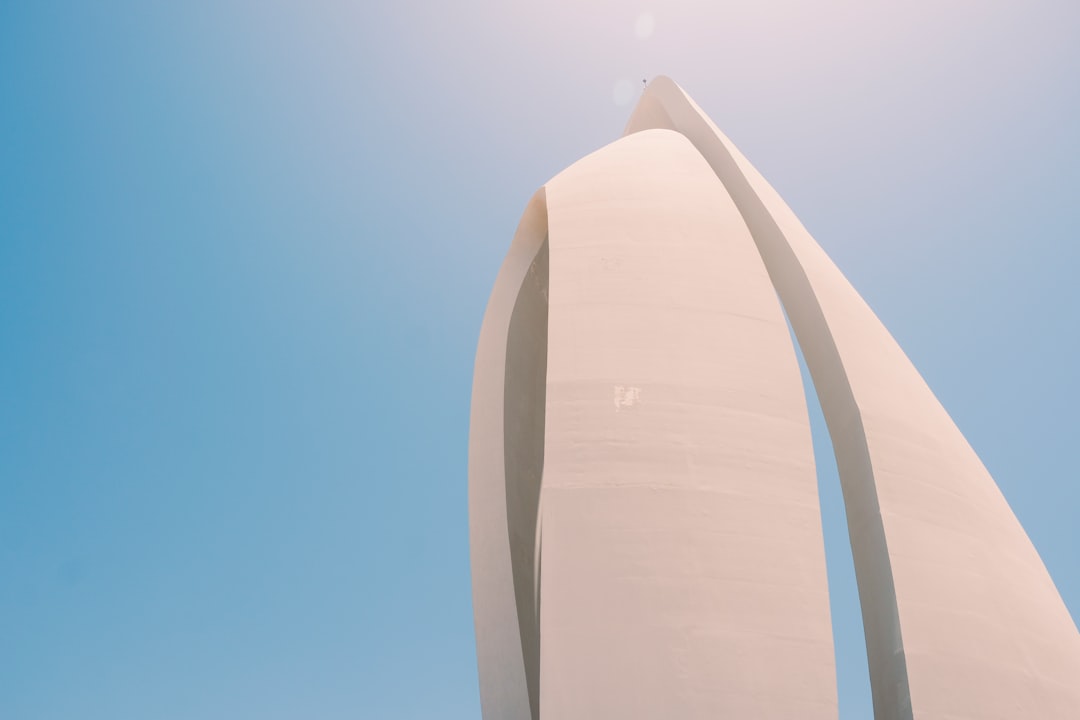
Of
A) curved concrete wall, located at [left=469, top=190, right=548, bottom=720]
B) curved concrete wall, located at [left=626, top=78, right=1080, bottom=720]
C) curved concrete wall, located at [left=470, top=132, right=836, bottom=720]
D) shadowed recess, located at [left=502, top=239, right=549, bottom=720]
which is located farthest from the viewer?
shadowed recess, located at [left=502, top=239, right=549, bottom=720]

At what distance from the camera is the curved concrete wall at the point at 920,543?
6.58 metres

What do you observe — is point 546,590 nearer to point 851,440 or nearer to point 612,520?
point 612,520

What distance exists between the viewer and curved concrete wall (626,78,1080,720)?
6578mm

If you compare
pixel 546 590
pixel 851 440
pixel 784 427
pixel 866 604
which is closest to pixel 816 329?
pixel 851 440

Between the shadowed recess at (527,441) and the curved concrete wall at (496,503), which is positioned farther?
the shadowed recess at (527,441)

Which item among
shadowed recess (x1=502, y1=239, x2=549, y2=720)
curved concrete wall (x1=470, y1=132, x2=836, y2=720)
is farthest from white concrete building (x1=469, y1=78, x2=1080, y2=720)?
shadowed recess (x1=502, y1=239, x2=549, y2=720)

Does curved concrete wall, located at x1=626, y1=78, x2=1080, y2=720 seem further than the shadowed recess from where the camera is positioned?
No

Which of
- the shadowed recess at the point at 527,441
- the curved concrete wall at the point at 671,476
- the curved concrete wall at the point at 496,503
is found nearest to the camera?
the curved concrete wall at the point at 671,476

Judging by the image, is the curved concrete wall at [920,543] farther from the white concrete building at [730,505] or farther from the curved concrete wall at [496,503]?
the curved concrete wall at [496,503]

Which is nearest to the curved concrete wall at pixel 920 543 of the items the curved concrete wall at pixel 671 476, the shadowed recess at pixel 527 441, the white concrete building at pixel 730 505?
the white concrete building at pixel 730 505

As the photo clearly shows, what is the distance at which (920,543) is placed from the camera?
281 inches

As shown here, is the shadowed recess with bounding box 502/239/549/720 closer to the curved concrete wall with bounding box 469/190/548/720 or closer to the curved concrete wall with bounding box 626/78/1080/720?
the curved concrete wall with bounding box 469/190/548/720

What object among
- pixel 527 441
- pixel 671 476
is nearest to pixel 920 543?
pixel 671 476

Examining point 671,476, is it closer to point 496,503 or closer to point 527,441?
point 496,503
